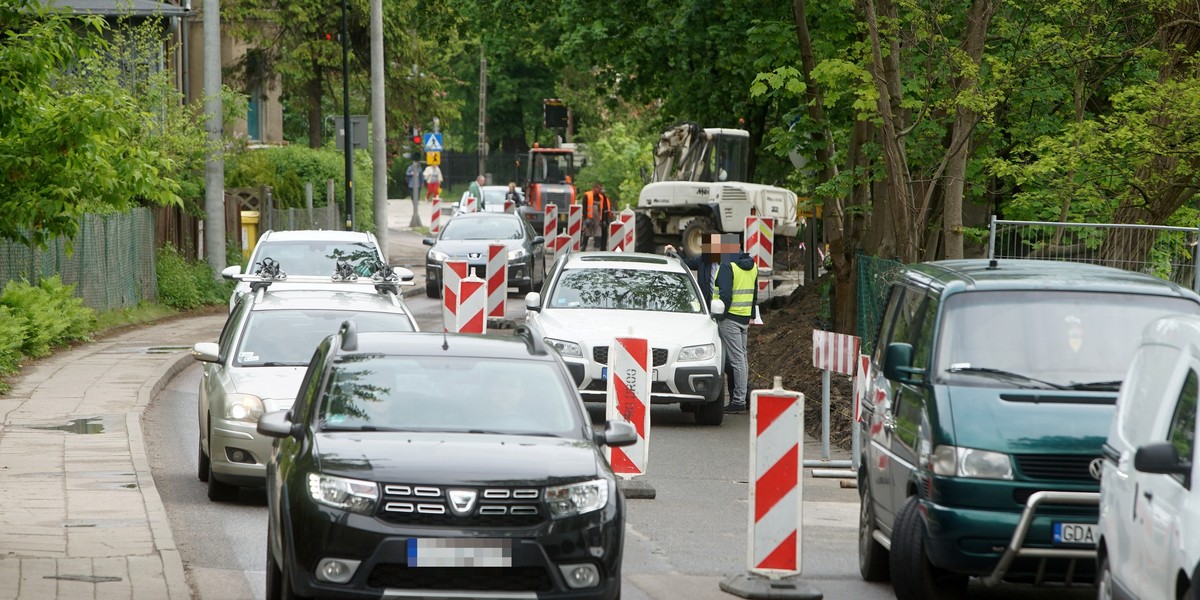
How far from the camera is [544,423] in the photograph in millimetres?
8055

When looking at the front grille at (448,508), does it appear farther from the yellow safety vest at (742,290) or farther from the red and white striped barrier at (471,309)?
the yellow safety vest at (742,290)

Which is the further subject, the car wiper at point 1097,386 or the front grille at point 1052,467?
the car wiper at point 1097,386

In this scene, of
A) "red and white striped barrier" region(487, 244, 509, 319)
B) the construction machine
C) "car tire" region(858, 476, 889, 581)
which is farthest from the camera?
the construction machine

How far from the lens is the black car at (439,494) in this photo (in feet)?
23.1

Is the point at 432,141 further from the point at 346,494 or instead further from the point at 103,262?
the point at 346,494

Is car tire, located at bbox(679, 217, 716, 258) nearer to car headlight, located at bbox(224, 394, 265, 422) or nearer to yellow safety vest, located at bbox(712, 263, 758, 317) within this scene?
yellow safety vest, located at bbox(712, 263, 758, 317)

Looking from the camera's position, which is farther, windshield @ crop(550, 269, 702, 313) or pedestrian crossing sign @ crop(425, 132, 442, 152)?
pedestrian crossing sign @ crop(425, 132, 442, 152)

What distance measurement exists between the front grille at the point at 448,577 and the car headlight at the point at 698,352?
30.6 feet

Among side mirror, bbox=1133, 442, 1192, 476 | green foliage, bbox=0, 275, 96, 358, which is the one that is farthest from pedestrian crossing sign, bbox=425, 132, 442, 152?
side mirror, bbox=1133, 442, 1192, 476

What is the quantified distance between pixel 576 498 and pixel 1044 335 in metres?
2.97

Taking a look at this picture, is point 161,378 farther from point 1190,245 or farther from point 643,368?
point 1190,245

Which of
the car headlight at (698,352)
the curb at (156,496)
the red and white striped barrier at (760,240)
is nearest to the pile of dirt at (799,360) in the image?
the red and white striped barrier at (760,240)

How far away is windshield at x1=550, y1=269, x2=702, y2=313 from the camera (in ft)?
57.2

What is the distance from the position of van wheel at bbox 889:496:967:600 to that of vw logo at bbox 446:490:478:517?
244cm
